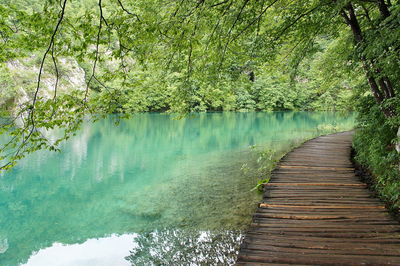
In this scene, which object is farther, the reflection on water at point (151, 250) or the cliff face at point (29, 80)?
the reflection on water at point (151, 250)

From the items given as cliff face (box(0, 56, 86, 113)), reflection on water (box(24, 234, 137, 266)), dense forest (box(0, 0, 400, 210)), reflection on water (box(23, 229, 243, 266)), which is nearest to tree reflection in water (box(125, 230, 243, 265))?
reflection on water (box(23, 229, 243, 266))

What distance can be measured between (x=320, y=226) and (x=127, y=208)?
5006 mm

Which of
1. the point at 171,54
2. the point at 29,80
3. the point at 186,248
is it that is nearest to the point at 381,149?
the point at 186,248

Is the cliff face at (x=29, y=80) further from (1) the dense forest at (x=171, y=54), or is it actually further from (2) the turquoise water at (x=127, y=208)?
(2) the turquoise water at (x=127, y=208)

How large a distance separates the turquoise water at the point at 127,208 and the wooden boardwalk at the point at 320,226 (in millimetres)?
1176

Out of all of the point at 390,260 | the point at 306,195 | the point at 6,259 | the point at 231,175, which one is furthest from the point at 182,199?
the point at 390,260

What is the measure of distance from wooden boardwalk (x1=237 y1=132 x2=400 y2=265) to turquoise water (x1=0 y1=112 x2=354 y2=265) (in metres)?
1.18

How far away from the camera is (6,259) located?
16.3 feet

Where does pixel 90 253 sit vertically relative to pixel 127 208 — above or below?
below

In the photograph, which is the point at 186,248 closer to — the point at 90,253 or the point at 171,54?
the point at 90,253

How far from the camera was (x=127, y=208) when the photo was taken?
7035 mm

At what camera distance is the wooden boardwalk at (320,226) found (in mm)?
3018

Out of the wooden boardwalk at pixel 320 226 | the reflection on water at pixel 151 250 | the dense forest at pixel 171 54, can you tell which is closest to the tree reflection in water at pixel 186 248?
the reflection on water at pixel 151 250

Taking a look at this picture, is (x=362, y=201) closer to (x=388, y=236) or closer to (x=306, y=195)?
(x=306, y=195)
